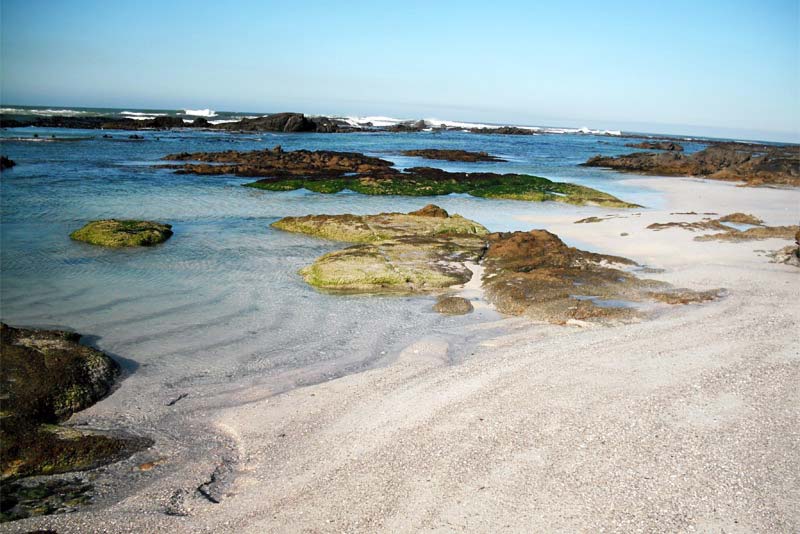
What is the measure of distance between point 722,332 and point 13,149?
33.8 meters

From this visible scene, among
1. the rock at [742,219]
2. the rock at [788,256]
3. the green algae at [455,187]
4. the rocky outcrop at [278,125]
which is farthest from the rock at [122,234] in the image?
the rocky outcrop at [278,125]

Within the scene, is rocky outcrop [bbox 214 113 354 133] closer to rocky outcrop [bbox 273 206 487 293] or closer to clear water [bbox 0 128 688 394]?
clear water [bbox 0 128 688 394]

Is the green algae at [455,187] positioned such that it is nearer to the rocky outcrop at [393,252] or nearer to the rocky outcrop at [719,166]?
the rocky outcrop at [393,252]

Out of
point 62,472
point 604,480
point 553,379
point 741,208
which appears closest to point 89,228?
point 62,472

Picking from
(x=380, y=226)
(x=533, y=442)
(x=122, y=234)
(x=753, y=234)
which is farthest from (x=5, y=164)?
(x=753, y=234)

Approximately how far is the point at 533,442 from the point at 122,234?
10.1 meters

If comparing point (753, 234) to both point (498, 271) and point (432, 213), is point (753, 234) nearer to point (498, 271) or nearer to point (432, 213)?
point (498, 271)

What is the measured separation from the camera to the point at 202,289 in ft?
29.1

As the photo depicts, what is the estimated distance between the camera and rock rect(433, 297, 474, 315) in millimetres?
7805

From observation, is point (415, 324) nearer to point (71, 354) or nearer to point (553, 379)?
point (553, 379)

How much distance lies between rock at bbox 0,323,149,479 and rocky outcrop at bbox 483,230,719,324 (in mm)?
5052

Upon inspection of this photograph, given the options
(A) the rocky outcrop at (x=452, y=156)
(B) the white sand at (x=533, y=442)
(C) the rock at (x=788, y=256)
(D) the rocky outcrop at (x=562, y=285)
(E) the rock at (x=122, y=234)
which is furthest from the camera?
(A) the rocky outcrop at (x=452, y=156)

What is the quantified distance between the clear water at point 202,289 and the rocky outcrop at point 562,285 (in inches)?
36.8

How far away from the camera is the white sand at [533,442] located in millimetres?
3510
